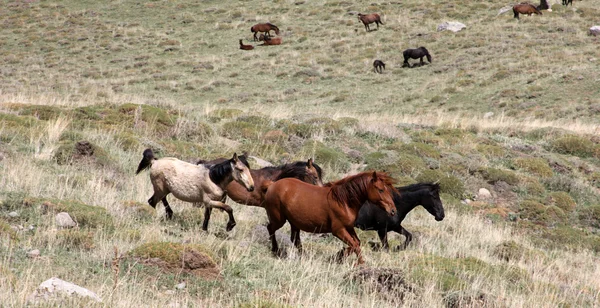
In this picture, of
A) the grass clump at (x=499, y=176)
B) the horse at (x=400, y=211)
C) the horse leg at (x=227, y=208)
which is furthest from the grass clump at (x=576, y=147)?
the horse leg at (x=227, y=208)

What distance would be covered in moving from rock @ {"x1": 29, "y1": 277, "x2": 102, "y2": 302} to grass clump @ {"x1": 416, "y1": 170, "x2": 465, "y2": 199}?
461 inches

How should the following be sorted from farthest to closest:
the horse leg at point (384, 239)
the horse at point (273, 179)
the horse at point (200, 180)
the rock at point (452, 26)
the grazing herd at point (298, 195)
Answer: the rock at point (452, 26), the horse leg at point (384, 239), the horse at point (273, 179), the horse at point (200, 180), the grazing herd at point (298, 195)

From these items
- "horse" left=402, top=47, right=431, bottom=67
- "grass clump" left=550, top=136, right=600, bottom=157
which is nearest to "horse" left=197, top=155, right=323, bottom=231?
"grass clump" left=550, top=136, right=600, bottom=157

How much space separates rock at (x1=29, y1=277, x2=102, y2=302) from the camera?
5121 mm

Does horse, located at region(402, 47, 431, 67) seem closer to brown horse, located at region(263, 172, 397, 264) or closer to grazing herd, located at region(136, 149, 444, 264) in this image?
grazing herd, located at region(136, 149, 444, 264)

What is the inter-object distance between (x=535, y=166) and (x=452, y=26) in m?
28.3

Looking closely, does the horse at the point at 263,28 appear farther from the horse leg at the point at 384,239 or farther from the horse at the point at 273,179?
the horse leg at the point at 384,239

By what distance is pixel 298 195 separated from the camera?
26.8 ft

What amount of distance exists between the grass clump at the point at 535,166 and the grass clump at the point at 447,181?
132 inches

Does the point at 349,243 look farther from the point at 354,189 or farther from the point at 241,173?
the point at 241,173

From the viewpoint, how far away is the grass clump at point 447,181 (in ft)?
52.2

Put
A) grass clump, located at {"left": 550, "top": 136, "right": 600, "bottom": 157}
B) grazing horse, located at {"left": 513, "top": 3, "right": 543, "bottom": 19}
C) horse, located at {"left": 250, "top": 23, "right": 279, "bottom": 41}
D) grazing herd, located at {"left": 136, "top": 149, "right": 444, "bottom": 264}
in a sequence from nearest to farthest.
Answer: grazing herd, located at {"left": 136, "top": 149, "right": 444, "bottom": 264} < grass clump, located at {"left": 550, "top": 136, "right": 600, "bottom": 157} < grazing horse, located at {"left": 513, "top": 3, "right": 543, "bottom": 19} < horse, located at {"left": 250, "top": 23, "right": 279, "bottom": 41}

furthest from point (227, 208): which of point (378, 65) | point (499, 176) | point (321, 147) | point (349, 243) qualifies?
point (378, 65)

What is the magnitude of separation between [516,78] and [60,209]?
28842 millimetres
